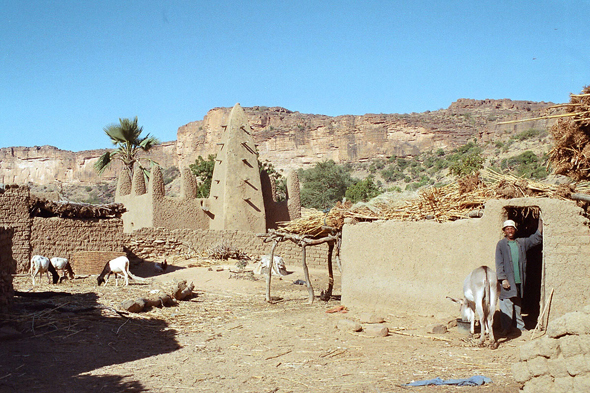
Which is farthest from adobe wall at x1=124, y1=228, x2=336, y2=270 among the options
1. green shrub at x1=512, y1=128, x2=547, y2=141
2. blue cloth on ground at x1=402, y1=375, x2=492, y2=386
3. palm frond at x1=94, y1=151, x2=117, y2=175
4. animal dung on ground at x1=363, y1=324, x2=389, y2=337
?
green shrub at x1=512, y1=128, x2=547, y2=141

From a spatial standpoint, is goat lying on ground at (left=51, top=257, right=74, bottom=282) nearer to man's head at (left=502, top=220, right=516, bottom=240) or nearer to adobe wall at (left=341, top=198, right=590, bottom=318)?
adobe wall at (left=341, top=198, right=590, bottom=318)

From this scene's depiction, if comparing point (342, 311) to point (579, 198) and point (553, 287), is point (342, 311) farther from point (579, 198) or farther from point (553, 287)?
point (579, 198)

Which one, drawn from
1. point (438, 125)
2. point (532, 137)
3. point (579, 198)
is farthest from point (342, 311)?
point (438, 125)

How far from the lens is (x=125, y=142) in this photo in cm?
3158

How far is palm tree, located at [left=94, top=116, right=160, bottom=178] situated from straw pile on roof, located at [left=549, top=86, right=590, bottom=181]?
26.7 m

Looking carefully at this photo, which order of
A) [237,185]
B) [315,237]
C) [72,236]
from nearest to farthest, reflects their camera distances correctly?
[315,237] < [72,236] < [237,185]

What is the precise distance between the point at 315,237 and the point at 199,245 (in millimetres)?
8608

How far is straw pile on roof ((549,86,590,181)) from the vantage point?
6.69 m

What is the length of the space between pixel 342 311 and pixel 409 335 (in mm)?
2179

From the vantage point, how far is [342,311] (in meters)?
9.52

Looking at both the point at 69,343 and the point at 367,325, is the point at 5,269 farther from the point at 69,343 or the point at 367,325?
the point at 367,325

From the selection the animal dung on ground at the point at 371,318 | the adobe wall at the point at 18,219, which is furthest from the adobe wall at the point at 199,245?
the animal dung on ground at the point at 371,318

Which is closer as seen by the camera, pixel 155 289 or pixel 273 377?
pixel 273 377

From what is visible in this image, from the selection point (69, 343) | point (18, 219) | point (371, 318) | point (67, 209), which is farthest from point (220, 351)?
point (67, 209)
